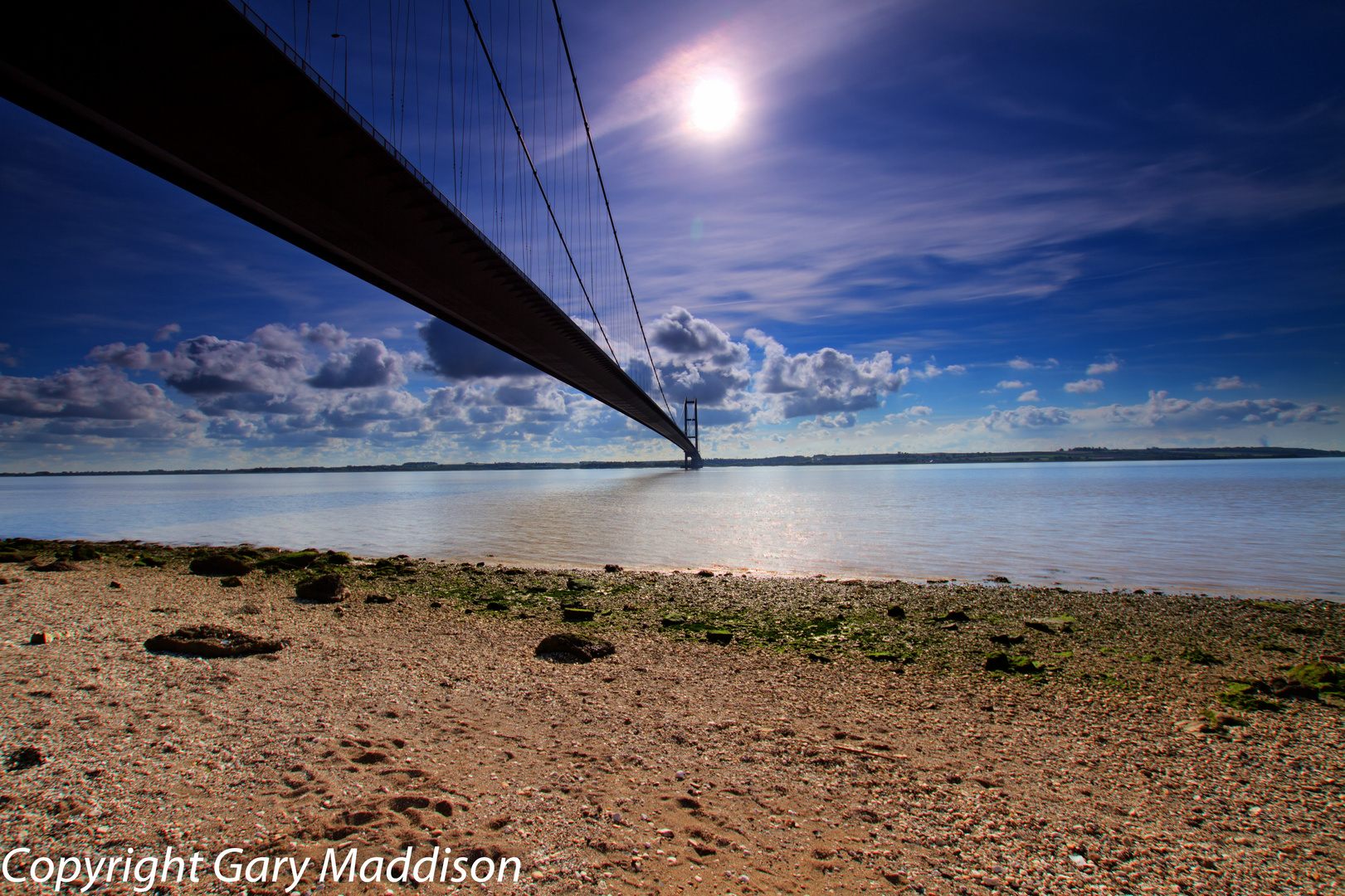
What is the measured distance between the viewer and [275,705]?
495 centimetres

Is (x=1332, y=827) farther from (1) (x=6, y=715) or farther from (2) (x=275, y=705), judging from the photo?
(1) (x=6, y=715)

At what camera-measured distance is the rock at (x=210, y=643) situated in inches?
238

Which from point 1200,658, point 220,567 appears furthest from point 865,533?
point 220,567

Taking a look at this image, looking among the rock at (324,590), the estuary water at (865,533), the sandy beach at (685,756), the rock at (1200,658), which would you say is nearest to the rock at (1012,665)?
the sandy beach at (685,756)

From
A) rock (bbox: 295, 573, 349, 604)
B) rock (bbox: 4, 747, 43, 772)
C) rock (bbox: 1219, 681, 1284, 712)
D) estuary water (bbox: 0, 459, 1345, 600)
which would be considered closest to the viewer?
rock (bbox: 4, 747, 43, 772)

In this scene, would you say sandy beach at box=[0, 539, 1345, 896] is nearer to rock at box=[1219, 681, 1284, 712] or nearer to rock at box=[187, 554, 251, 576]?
rock at box=[1219, 681, 1284, 712]

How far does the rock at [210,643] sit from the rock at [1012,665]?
777 centimetres

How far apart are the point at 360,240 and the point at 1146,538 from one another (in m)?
28.8

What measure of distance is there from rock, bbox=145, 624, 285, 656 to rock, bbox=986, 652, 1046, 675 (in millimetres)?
7770

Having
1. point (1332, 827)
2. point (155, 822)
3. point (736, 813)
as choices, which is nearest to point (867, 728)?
point (736, 813)

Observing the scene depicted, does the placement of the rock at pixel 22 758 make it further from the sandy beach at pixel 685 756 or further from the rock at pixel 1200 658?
the rock at pixel 1200 658

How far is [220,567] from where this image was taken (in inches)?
484

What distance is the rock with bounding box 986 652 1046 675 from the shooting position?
654 cm

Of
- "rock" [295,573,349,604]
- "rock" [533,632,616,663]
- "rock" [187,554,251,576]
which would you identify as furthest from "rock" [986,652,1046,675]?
"rock" [187,554,251,576]
